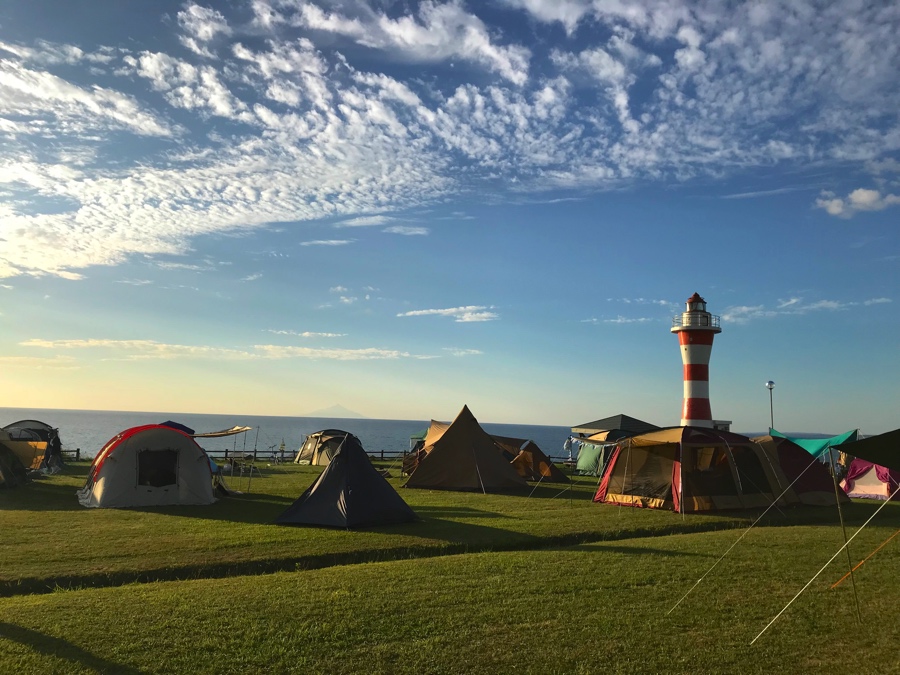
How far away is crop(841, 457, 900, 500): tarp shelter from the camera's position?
66.2ft

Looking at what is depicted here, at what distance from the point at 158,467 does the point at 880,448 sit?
15577mm

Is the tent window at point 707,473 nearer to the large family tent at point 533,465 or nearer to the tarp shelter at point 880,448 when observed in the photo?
the large family tent at point 533,465

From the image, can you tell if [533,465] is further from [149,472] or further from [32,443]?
[32,443]

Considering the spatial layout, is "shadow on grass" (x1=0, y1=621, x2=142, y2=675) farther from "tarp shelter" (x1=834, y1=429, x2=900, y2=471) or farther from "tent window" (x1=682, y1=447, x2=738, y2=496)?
"tent window" (x1=682, y1=447, x2=738, y2=496)

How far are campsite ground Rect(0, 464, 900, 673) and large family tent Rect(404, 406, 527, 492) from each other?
729 cm

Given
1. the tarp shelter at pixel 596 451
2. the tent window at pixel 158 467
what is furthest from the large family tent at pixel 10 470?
the tarp shelter at pixel 596 451

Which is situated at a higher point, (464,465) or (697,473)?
(697,473)

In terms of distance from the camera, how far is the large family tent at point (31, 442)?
23.3m

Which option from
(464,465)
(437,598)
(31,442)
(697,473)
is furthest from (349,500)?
(31,442)

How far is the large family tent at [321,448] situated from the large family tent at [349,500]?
19598mm

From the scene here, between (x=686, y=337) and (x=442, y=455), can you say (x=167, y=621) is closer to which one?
(x=442, y=455)

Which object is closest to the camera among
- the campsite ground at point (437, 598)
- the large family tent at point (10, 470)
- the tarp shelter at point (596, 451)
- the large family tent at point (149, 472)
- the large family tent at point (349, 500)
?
the campsite ground at point (437, 598)

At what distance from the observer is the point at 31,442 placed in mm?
24953

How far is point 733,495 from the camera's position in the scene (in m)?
16.3
